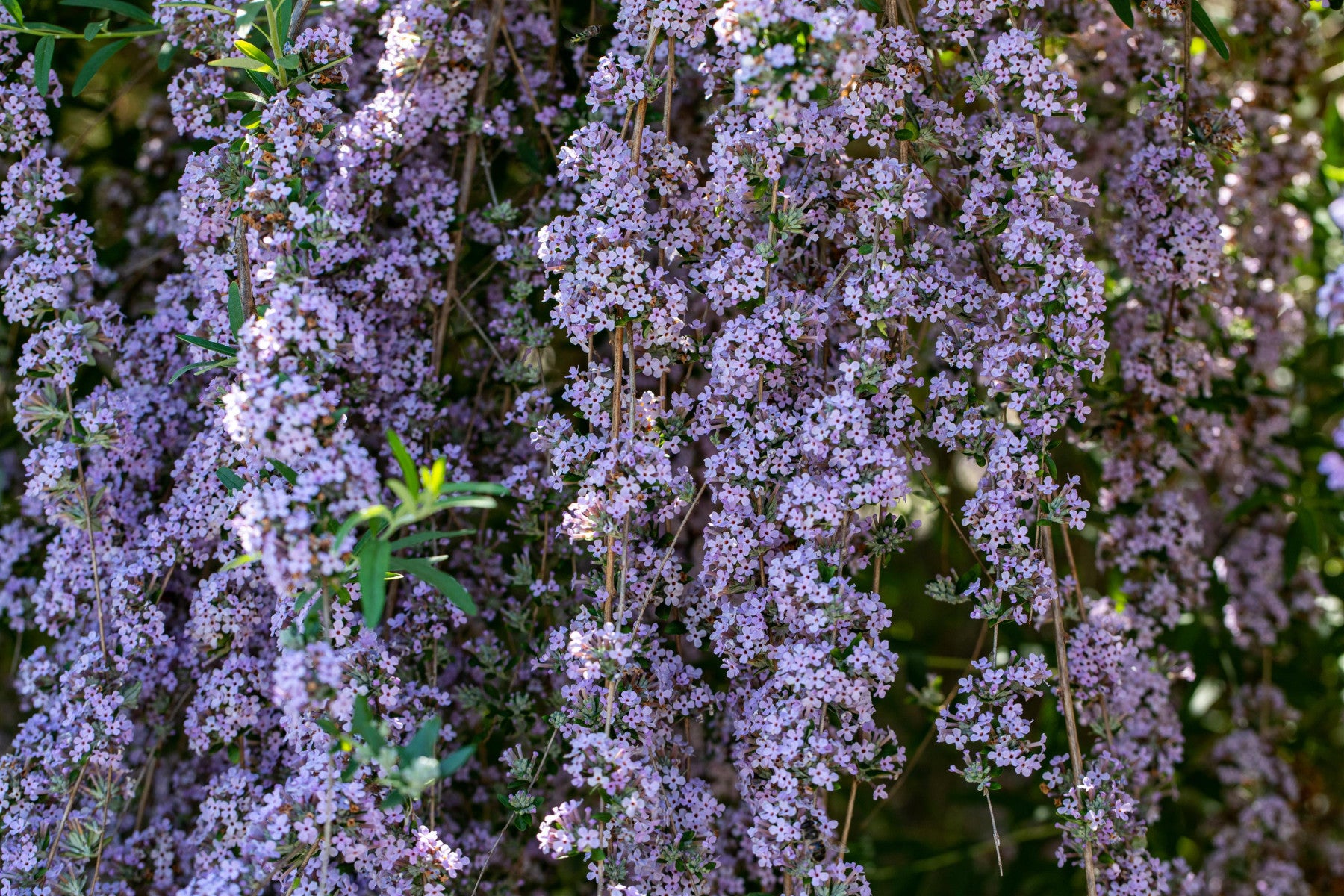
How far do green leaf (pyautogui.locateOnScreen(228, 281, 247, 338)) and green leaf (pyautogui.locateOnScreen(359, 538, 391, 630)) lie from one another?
1.82 ft

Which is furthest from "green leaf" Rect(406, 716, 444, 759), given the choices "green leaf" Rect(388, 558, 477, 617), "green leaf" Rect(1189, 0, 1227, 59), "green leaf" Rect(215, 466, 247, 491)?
"green leaf" Rect(1189, 0, 1227, 59)

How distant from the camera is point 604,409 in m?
1.90

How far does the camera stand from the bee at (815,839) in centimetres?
179

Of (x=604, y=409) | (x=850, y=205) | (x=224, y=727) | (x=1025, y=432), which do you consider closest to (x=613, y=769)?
(x=604, y=409)

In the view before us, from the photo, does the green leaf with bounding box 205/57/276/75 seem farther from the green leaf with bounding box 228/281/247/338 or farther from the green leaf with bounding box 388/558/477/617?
the green leaf with bounding box 388/558/477/617

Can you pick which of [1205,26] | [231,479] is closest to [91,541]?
[231,479]

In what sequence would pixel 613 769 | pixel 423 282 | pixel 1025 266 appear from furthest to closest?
pixel 423 282 < pixel 1025 266 < pixel 613 769

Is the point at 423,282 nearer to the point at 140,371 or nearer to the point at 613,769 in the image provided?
the point at 140,371

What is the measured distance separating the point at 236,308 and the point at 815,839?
1.32 m

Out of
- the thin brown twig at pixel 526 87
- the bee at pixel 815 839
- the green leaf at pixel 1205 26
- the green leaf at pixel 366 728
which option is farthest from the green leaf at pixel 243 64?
the green leaf at pixel 1205 26

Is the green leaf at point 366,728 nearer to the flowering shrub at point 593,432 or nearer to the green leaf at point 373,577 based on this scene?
the flowering shrub at point 593,432

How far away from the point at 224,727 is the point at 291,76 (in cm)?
117

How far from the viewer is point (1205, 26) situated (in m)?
2.07

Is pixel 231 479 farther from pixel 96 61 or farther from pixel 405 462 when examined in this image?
pixel 96 61
